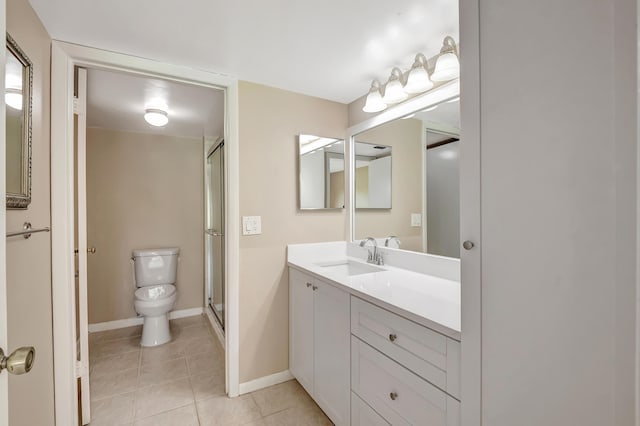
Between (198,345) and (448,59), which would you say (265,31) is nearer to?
(448,59)

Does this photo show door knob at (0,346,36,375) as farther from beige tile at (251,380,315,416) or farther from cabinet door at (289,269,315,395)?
beige tile at (251,380,315,416)

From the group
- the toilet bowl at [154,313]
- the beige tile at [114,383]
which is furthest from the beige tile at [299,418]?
the toilet bowl at [154,313]

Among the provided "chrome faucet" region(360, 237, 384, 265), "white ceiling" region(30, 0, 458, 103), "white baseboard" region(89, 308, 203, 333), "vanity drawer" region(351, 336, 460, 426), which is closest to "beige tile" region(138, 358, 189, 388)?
"white baseboard" region(89, 308, 203, 333)

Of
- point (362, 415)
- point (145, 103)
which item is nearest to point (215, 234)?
point (145, 103)

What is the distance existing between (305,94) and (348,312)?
161 cm

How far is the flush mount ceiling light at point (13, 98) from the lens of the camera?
38.4 inches

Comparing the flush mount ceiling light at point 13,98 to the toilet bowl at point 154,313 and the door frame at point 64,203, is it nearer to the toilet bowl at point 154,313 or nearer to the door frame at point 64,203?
the door frame at point 64,203

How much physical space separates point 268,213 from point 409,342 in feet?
4.24

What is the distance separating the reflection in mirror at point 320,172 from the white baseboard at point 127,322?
2.28 metres

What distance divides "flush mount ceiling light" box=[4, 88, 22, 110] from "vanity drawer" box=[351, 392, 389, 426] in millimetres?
1848

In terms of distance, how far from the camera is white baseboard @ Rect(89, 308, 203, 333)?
9.80ft

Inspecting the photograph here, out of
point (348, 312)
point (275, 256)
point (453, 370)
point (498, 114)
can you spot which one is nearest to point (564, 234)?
point (498, 114)

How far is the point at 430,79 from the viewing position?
4.96 feet

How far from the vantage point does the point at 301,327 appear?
1934 mm
